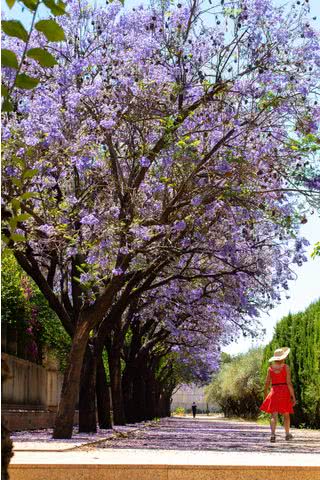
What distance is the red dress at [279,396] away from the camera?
1705cm

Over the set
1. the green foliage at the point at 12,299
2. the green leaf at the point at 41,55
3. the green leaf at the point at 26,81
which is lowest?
the green leaf at the point at 26,81

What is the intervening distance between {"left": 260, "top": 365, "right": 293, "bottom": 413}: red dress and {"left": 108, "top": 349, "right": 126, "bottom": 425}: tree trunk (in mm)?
10611

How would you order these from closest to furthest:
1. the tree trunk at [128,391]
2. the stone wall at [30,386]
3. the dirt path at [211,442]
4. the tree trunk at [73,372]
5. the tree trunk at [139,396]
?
the dirt path at [211,442]
the tree trunk at [73,372]
the stone wall at [30,386]
the tree trunk at [128,391]
the tree trunk at [139,396]

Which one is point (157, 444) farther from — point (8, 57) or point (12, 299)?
point (8, 57)

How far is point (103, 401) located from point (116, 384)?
3427 mm

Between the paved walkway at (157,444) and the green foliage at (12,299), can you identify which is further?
the green foliage at (12,299)

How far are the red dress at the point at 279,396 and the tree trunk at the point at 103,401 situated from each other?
7638 mm

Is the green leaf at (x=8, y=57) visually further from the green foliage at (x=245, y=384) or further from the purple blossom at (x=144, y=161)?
the green foliage at (x=245, y=384)

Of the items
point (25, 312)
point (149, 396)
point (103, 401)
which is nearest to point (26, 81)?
point (25, 312)

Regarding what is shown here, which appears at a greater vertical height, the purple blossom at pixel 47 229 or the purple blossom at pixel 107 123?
the purple blossom at pixel 107 123

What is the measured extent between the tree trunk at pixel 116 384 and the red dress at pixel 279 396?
418 inches

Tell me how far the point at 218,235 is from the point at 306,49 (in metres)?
4.81

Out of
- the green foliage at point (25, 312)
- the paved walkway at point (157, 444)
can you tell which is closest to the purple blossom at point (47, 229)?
the green foliage at point (25, 312)

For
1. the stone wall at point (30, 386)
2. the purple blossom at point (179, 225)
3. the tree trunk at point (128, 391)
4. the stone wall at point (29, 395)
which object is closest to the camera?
the purple blossom at point (179, 225)
